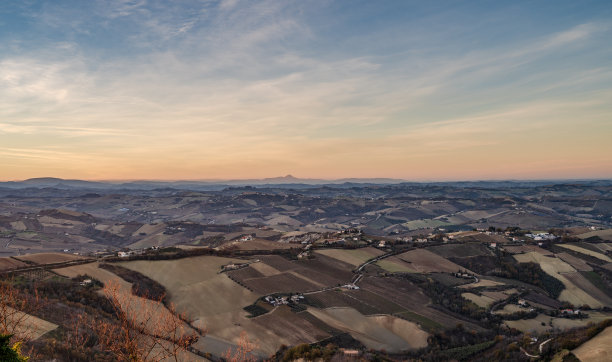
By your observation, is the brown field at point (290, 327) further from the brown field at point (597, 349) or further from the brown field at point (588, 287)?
the brown field at point (588, 287)

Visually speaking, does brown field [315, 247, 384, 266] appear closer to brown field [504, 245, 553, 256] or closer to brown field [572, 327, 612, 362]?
brown field [504, 245, 553, 256]

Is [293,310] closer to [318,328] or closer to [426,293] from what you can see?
[318,328]

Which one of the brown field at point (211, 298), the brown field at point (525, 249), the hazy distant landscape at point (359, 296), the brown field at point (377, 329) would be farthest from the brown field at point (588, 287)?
the brown field at point (211, 298)

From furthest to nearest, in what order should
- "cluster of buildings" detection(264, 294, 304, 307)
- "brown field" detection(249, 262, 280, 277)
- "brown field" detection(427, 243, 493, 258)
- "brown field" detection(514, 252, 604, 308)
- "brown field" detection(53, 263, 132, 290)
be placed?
"brown field" detection(427, 243, 493, 258) → "brown field" detection(249, 262, 280, 277) → "brown field" detection(514, 252, 604, 308) → "brown field" detection(53, 263, 132, 290) → "cluster of buildings" detection(264, 294, 304, 307)

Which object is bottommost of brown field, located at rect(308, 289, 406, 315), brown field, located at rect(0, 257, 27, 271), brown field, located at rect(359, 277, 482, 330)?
brown field, located at rect(359, 277, 482, 330)

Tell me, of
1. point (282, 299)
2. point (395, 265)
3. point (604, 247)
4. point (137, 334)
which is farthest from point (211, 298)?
point (604, 247)

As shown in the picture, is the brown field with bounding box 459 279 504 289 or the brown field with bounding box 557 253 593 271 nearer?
the brown field with bounding box 459 279 504 289

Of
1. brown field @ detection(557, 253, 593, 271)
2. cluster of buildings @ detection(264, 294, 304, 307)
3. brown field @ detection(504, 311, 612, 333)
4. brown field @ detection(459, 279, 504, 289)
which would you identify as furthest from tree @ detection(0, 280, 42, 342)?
brown field @ detection(557, 253, 593, 271)
